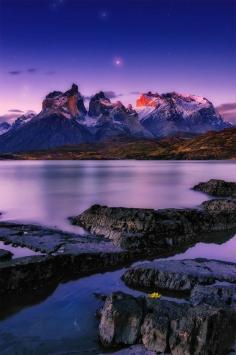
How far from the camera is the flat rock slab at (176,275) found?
18.4 metres

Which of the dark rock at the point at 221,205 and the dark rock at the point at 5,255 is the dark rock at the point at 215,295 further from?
the dark rock at the point at 221,205

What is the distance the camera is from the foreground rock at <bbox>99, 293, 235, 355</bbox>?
12.0 m

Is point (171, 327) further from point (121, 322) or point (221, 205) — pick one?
point (221, 205)

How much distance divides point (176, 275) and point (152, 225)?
1061 centimetres

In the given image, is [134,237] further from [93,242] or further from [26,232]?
[26,232]

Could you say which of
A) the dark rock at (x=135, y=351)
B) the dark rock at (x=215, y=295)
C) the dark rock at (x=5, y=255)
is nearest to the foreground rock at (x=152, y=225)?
the dark rock at (x=5, y=255)

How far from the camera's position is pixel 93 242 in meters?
25.0

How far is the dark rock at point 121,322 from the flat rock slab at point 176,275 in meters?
4.77

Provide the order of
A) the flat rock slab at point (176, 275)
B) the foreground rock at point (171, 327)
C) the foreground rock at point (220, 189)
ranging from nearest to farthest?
the foreground rock at point (171, 327) < the flat rock slab at point (176, 275) < the foreground rock at point (220, 189)

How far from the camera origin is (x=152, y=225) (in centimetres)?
2936

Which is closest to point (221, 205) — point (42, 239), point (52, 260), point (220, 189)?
point (42, 239)

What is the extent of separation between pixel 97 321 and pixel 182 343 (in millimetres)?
4065

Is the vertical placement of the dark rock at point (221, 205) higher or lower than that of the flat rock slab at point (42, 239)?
higher

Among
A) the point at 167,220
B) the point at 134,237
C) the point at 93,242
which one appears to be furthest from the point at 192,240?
the point at 93,242
